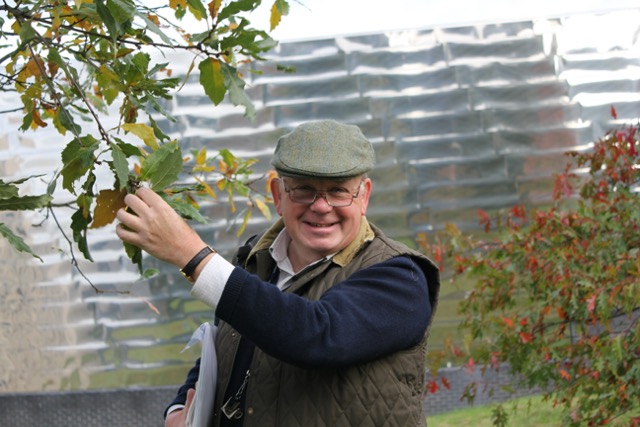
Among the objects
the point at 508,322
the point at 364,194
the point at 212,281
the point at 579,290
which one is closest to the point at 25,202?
the point at 212,281

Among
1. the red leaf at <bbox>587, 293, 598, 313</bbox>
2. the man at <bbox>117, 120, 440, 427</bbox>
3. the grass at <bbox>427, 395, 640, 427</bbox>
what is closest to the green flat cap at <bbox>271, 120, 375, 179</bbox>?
the man at <bbox>117, 120, 440, 427</bbox>

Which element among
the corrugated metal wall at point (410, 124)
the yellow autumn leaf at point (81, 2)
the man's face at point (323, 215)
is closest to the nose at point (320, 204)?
the man's face at point (323, 215)

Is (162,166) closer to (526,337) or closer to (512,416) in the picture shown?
(526,337)

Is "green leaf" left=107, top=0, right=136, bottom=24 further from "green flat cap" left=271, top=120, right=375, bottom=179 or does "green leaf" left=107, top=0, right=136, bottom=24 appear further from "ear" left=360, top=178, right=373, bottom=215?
"ear" left=360, top=178, right=373, bottom=215

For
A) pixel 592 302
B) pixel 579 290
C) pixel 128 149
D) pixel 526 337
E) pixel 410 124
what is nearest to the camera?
pixel 128 149

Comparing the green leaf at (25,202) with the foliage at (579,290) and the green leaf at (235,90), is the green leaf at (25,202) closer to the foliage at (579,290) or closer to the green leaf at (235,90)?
the green leaf at (235,90)

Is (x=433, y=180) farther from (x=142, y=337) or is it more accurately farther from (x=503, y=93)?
(x=142, y=337)

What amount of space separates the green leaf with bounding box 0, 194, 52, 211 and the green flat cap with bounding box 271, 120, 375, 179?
56cm

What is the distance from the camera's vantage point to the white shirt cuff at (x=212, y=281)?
6.63ft

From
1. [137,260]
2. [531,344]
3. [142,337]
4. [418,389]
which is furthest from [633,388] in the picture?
[142,337]

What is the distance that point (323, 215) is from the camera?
2.34m

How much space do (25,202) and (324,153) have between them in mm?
665

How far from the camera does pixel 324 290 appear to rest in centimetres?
228

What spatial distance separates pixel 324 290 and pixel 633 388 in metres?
2.27
